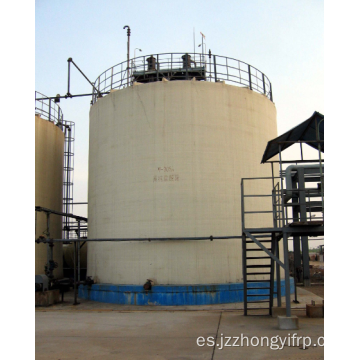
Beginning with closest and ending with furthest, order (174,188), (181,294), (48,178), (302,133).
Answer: (302,133)
(181,294)
(174,188)
(48,178)

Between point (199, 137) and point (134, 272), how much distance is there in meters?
6.30

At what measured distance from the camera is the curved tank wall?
72.8ft

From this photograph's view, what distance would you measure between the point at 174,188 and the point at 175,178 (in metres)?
0.42

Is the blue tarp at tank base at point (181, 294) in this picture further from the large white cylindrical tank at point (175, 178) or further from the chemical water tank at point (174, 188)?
the large white cylindrical tank at point (175, 178)

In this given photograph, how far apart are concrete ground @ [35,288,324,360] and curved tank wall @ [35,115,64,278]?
7.06 m

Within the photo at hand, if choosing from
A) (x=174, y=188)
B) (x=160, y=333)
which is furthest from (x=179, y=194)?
(x=160, y=333)

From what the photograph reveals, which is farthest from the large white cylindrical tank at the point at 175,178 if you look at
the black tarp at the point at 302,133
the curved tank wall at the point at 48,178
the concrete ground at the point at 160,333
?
the curved tank wall at the point at 48,178

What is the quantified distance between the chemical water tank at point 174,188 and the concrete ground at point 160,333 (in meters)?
1.50

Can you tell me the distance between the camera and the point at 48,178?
23.7 metres

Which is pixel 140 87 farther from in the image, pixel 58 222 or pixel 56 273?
pixel 56 273
